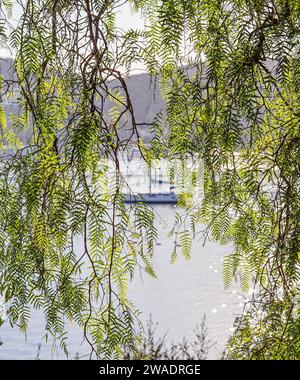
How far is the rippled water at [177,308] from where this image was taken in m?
9.50

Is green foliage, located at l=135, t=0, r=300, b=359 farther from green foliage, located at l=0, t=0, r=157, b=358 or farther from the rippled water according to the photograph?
the rippled water

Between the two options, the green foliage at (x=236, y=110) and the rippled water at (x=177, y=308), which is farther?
the rippled water at (x=177, y=308)

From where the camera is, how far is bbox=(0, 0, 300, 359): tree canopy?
990 millimetres

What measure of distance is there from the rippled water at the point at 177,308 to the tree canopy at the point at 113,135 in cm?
712

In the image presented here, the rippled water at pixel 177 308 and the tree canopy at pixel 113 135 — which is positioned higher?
the tree canopy at pixel 113 135

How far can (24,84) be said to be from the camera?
1.19 meters

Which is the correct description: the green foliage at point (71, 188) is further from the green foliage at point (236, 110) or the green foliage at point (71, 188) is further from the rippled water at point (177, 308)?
the rippled water at point (177, 308)

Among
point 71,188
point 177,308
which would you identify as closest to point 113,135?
point 71,188

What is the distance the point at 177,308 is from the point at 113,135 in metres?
11.0

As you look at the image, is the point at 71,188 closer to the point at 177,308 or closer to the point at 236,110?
the point at 236,110

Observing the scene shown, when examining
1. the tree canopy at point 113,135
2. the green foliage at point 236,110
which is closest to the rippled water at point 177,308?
the green foliage at point 236,110

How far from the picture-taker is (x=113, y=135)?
1.09m
